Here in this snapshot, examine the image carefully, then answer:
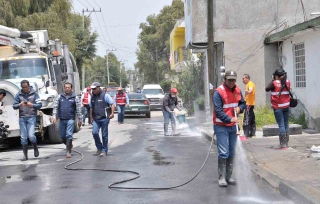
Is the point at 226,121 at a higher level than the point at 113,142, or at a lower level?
higher

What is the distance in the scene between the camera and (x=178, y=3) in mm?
59906

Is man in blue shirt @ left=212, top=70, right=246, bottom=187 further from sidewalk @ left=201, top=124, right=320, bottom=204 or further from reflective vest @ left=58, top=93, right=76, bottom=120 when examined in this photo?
reflective vest @ left=58, top=93, right=76, bottom=120

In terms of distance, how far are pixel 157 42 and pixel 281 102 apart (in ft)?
174

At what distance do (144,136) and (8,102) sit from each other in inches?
198

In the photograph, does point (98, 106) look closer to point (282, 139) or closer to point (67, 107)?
point (67, 107)

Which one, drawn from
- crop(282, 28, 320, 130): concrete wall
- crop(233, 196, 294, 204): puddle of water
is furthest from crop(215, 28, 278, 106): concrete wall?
crop(233, 196, 294, 204): puddle of water

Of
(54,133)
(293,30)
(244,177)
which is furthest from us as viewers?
(293,30)

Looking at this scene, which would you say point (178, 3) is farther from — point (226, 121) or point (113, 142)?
point (226, 121)

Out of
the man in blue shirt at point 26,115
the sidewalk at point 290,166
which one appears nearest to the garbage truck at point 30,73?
the man in blue shirt at point 26,115

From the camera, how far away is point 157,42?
63.5 metres

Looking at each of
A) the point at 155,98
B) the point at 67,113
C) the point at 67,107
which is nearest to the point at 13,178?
the point at 67,113

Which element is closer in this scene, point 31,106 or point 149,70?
point 31,106

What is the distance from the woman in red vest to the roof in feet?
10.1

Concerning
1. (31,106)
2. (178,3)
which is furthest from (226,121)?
(178,3)
